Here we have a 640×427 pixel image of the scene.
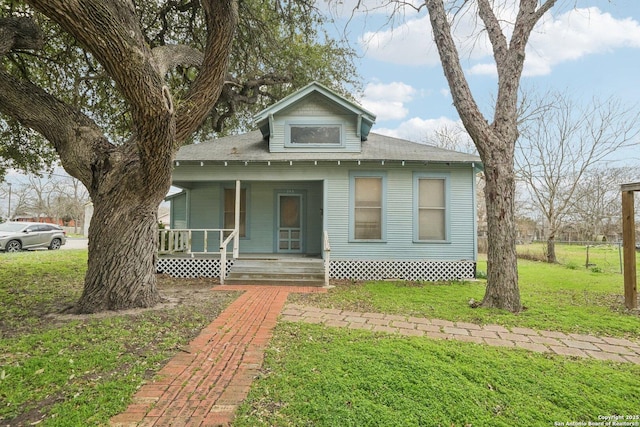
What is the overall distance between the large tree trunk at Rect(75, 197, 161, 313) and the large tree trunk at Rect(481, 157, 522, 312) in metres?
6.21

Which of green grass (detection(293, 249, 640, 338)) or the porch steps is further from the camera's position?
the porch steps

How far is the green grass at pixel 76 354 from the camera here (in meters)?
2.65

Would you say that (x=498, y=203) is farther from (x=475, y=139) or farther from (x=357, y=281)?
(x=357, y=281)

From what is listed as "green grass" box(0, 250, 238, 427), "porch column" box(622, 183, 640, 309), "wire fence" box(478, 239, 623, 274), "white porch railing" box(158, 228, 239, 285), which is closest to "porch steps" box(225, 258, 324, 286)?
"white porch railing" box(158, 228, 239, 285)

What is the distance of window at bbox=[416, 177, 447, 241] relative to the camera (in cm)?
952

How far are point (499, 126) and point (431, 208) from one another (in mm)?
3716

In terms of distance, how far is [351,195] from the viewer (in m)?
9.54

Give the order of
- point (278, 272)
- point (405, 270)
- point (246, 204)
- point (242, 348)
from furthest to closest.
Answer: point (246, 204) → point (405, 270) → point (278, 272) → point (242, 348)

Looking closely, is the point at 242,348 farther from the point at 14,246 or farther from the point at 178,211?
the point at 14,246

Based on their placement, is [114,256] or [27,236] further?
[27,236]

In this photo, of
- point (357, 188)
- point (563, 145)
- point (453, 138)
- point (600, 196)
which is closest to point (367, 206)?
point (357, 188)

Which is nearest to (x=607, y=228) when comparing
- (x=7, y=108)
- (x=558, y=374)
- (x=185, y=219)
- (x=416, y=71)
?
(x=416, y=71)

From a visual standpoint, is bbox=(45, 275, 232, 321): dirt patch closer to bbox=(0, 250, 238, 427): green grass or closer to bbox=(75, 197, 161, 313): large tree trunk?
bbox=(0, 250, 238, 427): green grass

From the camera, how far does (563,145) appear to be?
16547 millimetres
